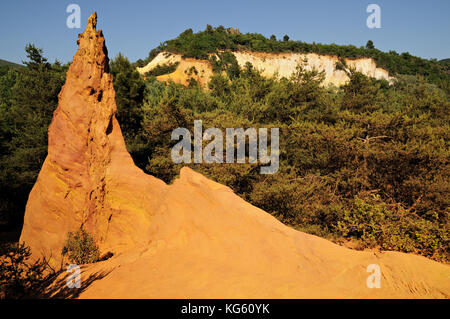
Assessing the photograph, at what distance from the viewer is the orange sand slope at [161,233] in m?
5.55

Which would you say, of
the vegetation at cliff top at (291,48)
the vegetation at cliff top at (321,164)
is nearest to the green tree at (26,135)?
the vegetation at cliff top at (321,164)

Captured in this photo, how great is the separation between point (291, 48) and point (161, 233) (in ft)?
330

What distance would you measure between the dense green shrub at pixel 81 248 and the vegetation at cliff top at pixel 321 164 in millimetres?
7515

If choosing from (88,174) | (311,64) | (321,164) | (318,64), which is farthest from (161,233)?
(318,64)

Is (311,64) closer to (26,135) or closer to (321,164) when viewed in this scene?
(321,164)

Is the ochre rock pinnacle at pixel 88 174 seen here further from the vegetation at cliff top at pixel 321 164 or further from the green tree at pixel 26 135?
the green tree at pixel 26 135

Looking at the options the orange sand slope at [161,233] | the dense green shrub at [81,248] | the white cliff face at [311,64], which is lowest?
the dense green shrub at [81,248]

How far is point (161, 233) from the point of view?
7484mm

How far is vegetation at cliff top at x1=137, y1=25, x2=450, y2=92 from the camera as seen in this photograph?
8262cm

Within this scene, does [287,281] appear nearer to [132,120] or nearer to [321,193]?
[321,193]
